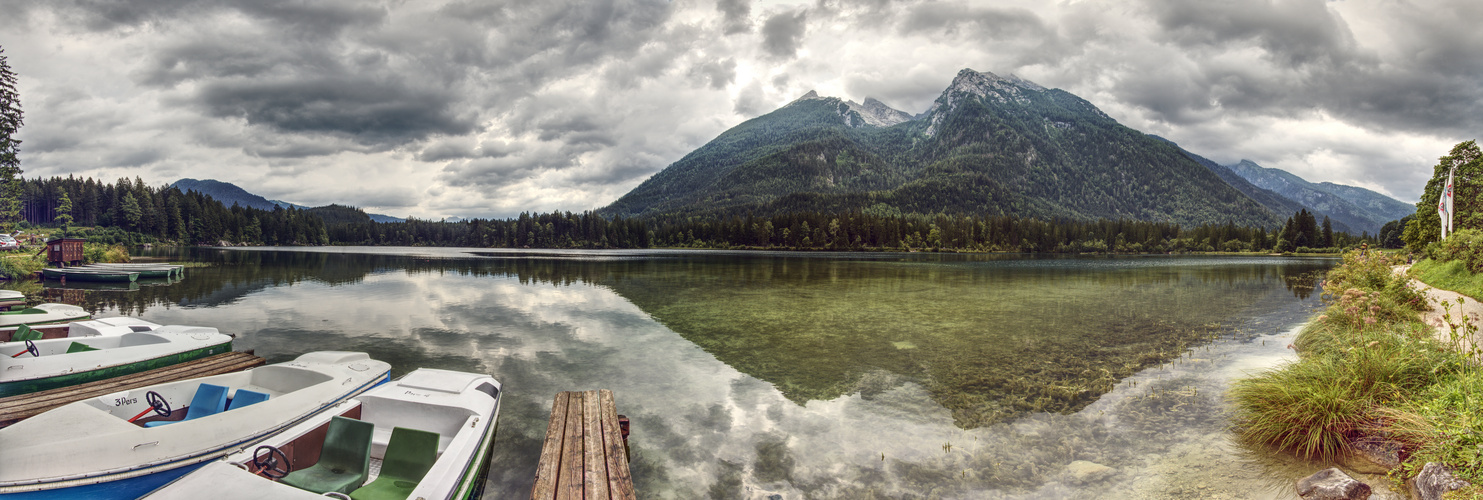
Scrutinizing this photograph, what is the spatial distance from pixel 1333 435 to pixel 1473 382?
2.00 metres

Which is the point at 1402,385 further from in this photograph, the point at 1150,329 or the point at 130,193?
the point at 130,193

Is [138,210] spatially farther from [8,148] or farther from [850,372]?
[850,372]

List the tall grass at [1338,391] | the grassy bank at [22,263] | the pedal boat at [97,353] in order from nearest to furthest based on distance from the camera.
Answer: the tall grass at [1338,391]
the pedal boat at [97,353]
the grassy bank at [22,263]

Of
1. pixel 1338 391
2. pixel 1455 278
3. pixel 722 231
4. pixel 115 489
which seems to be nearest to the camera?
pixel 115 489

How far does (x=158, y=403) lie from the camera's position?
898cm

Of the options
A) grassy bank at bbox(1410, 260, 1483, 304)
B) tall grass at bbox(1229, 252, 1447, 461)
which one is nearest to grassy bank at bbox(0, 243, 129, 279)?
tall grass at bbox(1229, 252, 1447, 461)

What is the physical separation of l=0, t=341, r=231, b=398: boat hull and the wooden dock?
19 centimetres

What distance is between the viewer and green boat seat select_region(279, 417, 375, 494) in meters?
6.99

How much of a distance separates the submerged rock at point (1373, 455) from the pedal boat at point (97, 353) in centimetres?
2370

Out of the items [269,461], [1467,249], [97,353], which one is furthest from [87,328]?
[1467,249]

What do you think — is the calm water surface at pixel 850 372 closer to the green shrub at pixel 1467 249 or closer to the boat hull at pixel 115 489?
the boat hull at pixel 115 489

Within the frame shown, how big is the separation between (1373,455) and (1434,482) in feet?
7.36

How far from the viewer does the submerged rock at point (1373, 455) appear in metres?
7.64

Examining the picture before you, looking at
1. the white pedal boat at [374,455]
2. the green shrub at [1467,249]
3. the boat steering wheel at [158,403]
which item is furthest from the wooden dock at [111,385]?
the green shrub at [1467,249]
